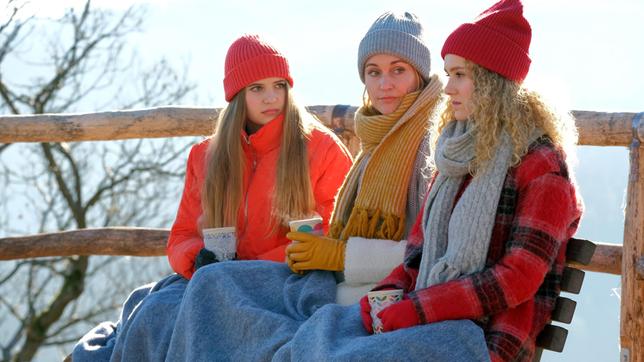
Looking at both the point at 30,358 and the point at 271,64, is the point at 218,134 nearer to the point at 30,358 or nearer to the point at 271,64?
the point at 271,64

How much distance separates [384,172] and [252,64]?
769 mm

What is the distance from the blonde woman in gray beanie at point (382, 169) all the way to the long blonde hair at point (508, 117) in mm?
507

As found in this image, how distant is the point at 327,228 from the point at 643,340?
1111 millimetres

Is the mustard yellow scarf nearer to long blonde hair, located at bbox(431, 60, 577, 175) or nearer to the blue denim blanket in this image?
the blue denim blanket

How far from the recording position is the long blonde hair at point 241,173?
136 inches

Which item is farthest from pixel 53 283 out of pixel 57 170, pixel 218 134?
pixel 218 134

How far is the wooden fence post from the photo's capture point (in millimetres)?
3141

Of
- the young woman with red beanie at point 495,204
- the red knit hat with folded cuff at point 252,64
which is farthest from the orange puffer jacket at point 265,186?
the young woman with red beanie at point 495,204

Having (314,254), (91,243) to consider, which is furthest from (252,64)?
(91,243)

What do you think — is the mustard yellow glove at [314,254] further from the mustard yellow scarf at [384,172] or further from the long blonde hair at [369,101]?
the long blonde hair at [369,101]

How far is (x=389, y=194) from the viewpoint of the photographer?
3.04 m

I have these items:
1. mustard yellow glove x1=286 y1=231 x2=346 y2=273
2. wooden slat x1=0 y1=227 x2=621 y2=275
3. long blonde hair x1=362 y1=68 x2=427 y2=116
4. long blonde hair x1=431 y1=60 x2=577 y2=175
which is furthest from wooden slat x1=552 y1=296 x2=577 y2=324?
wooden slat x1=0 y1=227 x2=621 y2=275

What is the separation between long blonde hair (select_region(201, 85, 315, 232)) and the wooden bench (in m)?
1.15

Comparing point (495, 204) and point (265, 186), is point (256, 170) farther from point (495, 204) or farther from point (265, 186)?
point (495, 204)
